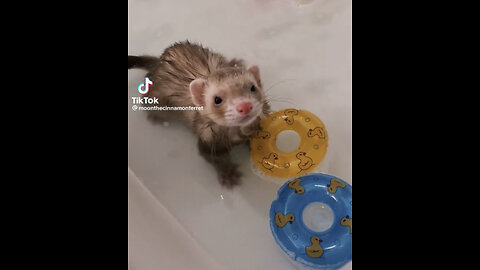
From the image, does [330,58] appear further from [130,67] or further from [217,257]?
[217,257]

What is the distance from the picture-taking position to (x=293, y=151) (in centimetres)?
163

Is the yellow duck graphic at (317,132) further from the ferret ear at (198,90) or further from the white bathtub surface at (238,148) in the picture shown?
the ferret ear at (198,90)

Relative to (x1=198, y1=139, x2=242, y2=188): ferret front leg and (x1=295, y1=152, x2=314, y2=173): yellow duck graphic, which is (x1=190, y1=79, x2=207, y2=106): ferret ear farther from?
(x1=295, y1=152, x2=314, y2=173): yellow duck graphic

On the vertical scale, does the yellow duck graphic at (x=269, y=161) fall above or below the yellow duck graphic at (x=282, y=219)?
above

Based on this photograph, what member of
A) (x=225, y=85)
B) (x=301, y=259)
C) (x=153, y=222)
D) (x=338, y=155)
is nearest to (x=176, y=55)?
(x=225, y=85)

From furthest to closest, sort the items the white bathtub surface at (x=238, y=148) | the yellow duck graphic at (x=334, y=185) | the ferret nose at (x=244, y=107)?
the white bathtub surface at (x=238, y=148), the yellow duck graphic at (x=334, y=185), the ferret nose at (x=244, y=107)

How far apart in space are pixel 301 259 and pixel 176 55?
1099mm

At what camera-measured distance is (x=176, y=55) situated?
1713mm

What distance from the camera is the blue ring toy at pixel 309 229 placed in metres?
1.37

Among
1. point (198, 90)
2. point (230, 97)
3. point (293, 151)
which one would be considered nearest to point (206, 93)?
point (198, 90)

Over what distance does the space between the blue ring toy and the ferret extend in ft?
1.16

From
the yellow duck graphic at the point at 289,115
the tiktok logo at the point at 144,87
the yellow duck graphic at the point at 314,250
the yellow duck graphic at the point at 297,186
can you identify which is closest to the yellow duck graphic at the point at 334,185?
the yellow duck graphic at the point at 297,186

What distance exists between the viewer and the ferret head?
1299mm

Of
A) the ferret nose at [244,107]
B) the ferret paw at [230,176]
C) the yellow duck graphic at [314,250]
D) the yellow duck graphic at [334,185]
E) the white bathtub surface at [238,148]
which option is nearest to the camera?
the ferret nose at [244,107]
